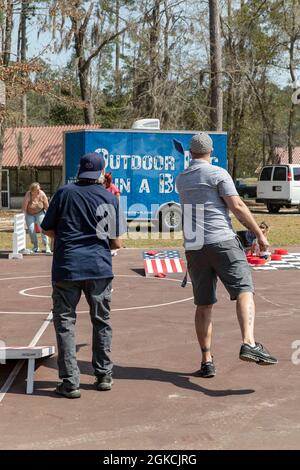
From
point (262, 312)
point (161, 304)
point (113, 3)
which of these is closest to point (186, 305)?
point (161, 304)

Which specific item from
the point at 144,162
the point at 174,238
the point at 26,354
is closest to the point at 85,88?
the point at 144,162

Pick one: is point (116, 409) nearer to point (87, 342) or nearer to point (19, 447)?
point (19, 447)

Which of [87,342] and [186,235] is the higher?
[186,235]

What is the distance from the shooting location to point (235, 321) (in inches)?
343

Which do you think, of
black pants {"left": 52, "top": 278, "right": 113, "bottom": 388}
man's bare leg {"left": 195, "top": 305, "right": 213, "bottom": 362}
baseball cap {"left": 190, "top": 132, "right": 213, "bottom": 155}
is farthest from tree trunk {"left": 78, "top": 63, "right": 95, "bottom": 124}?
black pants {"left": 52, "top": 278, "right": 113, "bottom": 388}

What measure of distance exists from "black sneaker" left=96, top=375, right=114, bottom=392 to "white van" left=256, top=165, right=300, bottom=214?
86.4ft

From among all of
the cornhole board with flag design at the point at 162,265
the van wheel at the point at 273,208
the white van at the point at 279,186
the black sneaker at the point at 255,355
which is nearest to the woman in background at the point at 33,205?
the cornhole board with flag design at the point at 162,265

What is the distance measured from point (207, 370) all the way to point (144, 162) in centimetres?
1641

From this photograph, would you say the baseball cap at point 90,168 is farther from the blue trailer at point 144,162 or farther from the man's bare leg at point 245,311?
the blue trailer at point 144,162

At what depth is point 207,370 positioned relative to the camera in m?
6.30

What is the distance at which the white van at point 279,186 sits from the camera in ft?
103

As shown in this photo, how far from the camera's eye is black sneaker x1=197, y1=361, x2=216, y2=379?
20.6 ft
